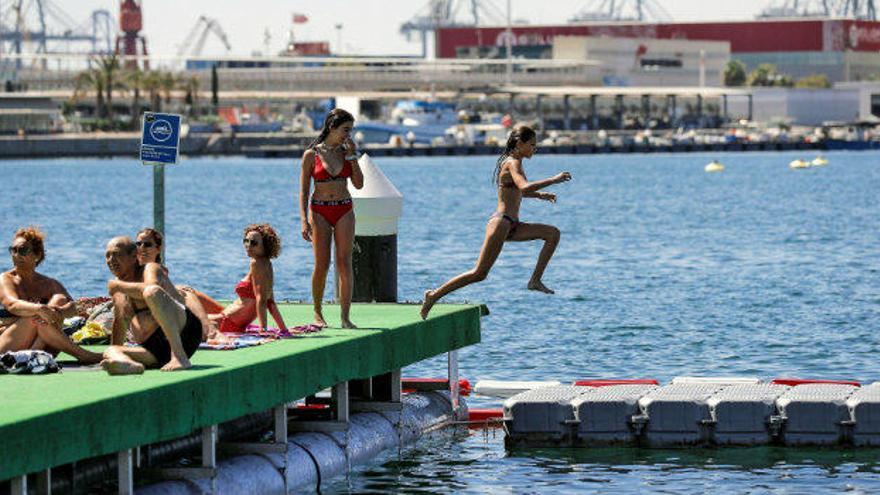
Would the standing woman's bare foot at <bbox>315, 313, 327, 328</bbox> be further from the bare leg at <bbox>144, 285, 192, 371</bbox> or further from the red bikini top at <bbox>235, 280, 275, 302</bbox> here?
the bare leg at <bbox>144, 285, 192, 371</bbox>

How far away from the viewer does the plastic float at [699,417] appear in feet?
64.3

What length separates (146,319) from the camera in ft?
51.3

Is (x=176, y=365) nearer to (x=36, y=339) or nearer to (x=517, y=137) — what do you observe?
(x=36, y=339)

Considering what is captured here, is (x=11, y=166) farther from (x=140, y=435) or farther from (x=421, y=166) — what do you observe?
(x=140, y=435)

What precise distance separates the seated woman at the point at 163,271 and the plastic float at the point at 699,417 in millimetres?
4060

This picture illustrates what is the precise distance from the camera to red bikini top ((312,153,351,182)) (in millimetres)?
18594

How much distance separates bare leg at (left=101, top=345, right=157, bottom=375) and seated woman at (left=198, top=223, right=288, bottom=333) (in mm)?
2465

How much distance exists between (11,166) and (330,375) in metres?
178

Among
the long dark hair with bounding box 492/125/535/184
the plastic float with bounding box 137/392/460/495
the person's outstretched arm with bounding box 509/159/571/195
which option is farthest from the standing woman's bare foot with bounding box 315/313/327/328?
the person's outstretched arm with bounding box 509/159/571/195

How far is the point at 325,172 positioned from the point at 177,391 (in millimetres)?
4472

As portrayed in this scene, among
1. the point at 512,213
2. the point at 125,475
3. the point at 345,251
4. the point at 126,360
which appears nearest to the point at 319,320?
the point at 345,251

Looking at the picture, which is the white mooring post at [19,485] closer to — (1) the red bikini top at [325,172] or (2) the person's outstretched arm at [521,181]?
(1) the red bikini top at [325,172]

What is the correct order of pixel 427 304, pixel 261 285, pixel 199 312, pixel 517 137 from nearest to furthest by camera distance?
pixel 199 312, pixel 261 285, pixel 517 137, pixel 427 304

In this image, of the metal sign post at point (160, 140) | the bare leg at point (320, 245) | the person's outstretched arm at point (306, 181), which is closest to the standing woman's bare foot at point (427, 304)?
the bare leg at point (320, 245)
